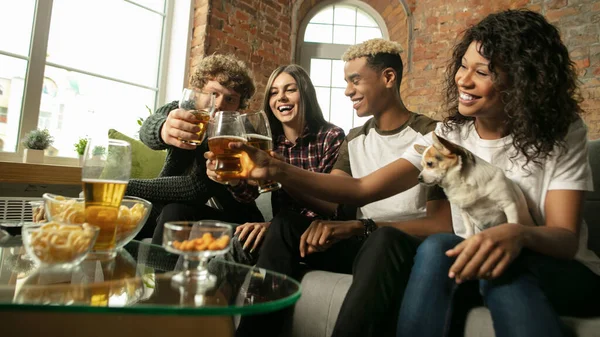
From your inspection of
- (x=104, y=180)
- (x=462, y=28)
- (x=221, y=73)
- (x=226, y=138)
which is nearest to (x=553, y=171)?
(x=226, y=138)

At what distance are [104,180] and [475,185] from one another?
0.82m

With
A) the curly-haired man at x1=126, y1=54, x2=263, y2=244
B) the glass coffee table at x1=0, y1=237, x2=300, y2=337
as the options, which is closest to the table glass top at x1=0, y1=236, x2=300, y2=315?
the glass coffee table at x1=0, y1=237, x2=300, y2=337

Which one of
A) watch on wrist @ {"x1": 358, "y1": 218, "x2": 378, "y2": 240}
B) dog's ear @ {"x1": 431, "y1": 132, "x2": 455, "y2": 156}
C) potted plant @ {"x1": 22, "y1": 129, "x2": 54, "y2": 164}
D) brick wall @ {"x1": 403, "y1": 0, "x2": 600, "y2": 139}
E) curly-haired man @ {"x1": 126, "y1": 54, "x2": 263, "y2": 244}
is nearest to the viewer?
dog's ear @ {"x1": 431, "y1": 132, "x2": 455, "y2": 156}

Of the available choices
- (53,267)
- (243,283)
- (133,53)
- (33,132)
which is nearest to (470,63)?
(243,283)

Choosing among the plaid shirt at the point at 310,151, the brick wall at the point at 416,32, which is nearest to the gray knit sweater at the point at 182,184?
the plaid shirt at the point at 310,151

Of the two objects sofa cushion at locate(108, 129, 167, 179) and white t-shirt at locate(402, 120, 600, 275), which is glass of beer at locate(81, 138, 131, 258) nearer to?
white t-shirt at locate(402, 120, 600, 275)

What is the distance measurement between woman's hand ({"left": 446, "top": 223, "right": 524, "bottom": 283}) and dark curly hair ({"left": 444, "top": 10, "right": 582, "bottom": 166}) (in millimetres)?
283

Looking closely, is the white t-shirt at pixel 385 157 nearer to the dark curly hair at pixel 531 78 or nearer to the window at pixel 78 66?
the dark curly hair at pixel 531 78

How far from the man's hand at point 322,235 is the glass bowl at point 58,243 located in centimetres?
57

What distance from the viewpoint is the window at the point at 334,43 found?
4277 mm

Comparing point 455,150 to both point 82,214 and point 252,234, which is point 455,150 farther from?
point 82,214

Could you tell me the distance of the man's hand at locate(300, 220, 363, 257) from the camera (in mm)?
1141

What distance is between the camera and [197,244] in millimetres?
721

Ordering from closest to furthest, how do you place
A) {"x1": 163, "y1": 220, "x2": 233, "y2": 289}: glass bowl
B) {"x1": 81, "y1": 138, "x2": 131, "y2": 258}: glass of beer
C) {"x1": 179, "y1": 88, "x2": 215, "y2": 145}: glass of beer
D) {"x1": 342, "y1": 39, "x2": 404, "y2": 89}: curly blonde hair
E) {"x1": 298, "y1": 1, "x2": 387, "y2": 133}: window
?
{"x1": 163, "y1": 220, "x2": 233, "y2": 289}: glass bowl < {"x1": 81, "y1": 138, "x2": 131, "y2": 258}: glass of beer < {"x1": 179, "y1": 88, "x2": 215, "y2": 145}: glass of beer < {"x1": 342, "y1": 39, "x2": 404, "y2": 89}: curly blonde hair < {"x1": 298, "y1": 1, "x2": 387, "y2": 133}: window
